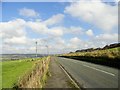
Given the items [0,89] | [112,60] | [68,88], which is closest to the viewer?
[68,88]

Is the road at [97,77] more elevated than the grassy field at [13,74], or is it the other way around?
the road at [97,77]

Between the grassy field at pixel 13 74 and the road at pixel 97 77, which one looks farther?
the grassy field at pixel 13 74

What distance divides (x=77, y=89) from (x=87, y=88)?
2.31 feet

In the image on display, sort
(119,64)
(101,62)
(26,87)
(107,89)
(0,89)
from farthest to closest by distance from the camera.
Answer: (101,62) → (119,64) → (0,89) → (107,89) → (26,87)

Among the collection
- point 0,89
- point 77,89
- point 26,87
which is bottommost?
point 0,89

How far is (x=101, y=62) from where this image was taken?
1629 inches

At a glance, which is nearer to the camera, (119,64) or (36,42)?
(119,64)

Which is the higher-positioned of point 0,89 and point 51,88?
point 51,88

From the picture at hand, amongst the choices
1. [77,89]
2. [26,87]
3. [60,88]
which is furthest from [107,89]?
[26,87]

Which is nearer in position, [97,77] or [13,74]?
[97,77]

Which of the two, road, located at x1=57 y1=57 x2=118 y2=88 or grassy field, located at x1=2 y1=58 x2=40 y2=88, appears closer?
road, located at x1=57 y1=57 x2=118 y2=88

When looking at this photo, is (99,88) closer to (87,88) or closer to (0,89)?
(87,88)

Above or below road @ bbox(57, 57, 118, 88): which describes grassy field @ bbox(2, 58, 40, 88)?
below

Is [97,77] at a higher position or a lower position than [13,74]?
higher
